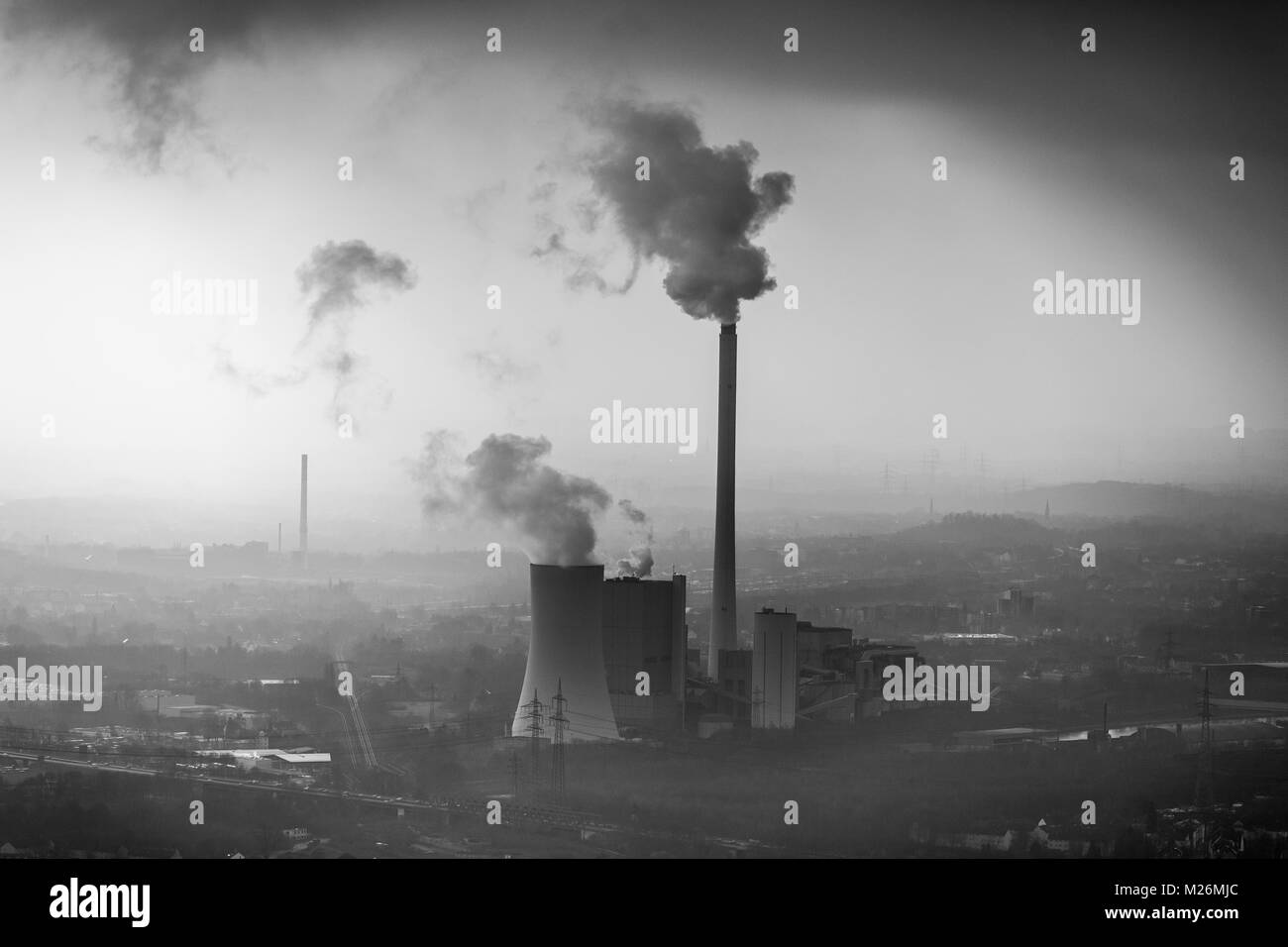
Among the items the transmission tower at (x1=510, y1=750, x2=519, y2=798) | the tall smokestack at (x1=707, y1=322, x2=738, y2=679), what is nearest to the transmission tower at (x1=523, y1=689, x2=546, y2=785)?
the transmission tower at (x1=510, y1=750, x2=519, y2=798)

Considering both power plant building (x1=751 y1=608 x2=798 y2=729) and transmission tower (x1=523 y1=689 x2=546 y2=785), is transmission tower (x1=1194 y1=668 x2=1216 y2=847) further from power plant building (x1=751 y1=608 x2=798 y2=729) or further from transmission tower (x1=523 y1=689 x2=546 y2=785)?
transmission tower (x1=523 y1=689 x2=546 y2=785)

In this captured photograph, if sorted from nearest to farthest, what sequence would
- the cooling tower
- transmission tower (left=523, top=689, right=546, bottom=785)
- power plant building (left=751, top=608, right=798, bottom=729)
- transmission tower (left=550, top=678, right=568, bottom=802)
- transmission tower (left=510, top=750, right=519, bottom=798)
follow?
the cooling tower
transmission tower (left=550, top=678, right=568, bottom=802)
transmission tower (left=523, top=689, right=546, bottom=785)
transmission tower (left=510, top=750, right=519, bottom=798)
power plant building (left=751, top=608, right=798, bottom=729)

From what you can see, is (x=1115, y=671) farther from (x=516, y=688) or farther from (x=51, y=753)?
(x=51, y=753)

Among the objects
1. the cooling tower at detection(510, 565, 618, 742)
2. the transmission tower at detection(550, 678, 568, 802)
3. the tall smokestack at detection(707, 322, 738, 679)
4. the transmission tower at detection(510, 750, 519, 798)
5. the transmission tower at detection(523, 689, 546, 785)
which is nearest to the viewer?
the cooling tower at detection(510, 565, 618, 742)

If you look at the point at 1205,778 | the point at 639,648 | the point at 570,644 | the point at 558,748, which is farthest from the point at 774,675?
the point at 1205,778

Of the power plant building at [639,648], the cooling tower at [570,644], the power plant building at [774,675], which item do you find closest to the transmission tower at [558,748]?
the cooling tower at [570,644]

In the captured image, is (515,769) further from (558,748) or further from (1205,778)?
(1205,778)

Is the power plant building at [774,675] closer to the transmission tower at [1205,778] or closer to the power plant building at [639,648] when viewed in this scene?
the power plant building at [639,648]
